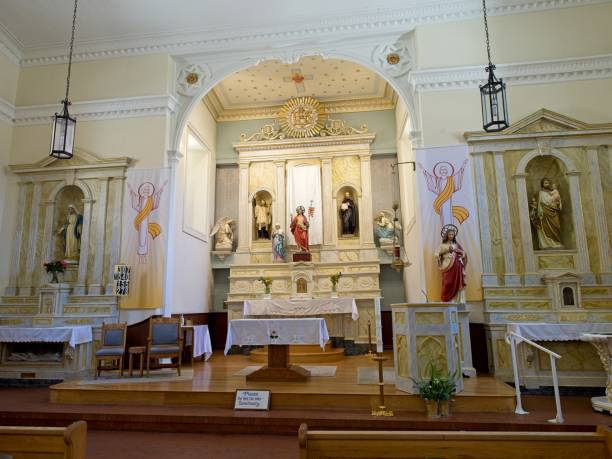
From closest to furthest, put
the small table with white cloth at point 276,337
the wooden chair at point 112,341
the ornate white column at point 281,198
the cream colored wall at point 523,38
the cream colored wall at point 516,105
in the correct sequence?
the small table with white cloth at point 276,337, the wooden chair at point 112,341, the cream colored wall at point 516,105, the cream colored wall at point 523,38, the ornate white column at point 281,198

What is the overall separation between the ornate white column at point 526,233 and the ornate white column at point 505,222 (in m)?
0.17

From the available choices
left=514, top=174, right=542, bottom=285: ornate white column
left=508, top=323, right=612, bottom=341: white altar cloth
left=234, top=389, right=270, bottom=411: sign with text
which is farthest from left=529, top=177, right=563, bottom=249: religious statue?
left=234, top=389, right=270, bottom=411: sign with text

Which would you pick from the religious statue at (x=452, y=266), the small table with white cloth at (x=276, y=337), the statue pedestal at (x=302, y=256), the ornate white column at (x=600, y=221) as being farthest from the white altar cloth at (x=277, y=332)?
the ornate white column at (x=600, y=221)

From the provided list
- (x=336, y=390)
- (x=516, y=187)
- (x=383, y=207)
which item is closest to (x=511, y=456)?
(x=336, y=390)

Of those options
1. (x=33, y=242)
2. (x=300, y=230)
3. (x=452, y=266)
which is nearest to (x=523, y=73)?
(x=452, y=266)

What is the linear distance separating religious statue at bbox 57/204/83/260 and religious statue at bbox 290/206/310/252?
14.4 ft

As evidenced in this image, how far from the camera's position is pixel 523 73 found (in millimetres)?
7031

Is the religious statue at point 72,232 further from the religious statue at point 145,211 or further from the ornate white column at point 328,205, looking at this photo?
the ornate white column at point 328,205

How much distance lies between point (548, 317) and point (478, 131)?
295 cm

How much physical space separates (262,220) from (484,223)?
5.66m

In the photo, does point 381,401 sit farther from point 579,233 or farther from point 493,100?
point 579,233

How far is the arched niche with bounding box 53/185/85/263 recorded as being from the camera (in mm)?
7863

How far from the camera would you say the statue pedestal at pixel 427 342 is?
4.71m

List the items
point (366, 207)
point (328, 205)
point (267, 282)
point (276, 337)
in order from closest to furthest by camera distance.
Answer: point (276, 337) < point (267, 282) < point (366, 207) < point (328, 205)
